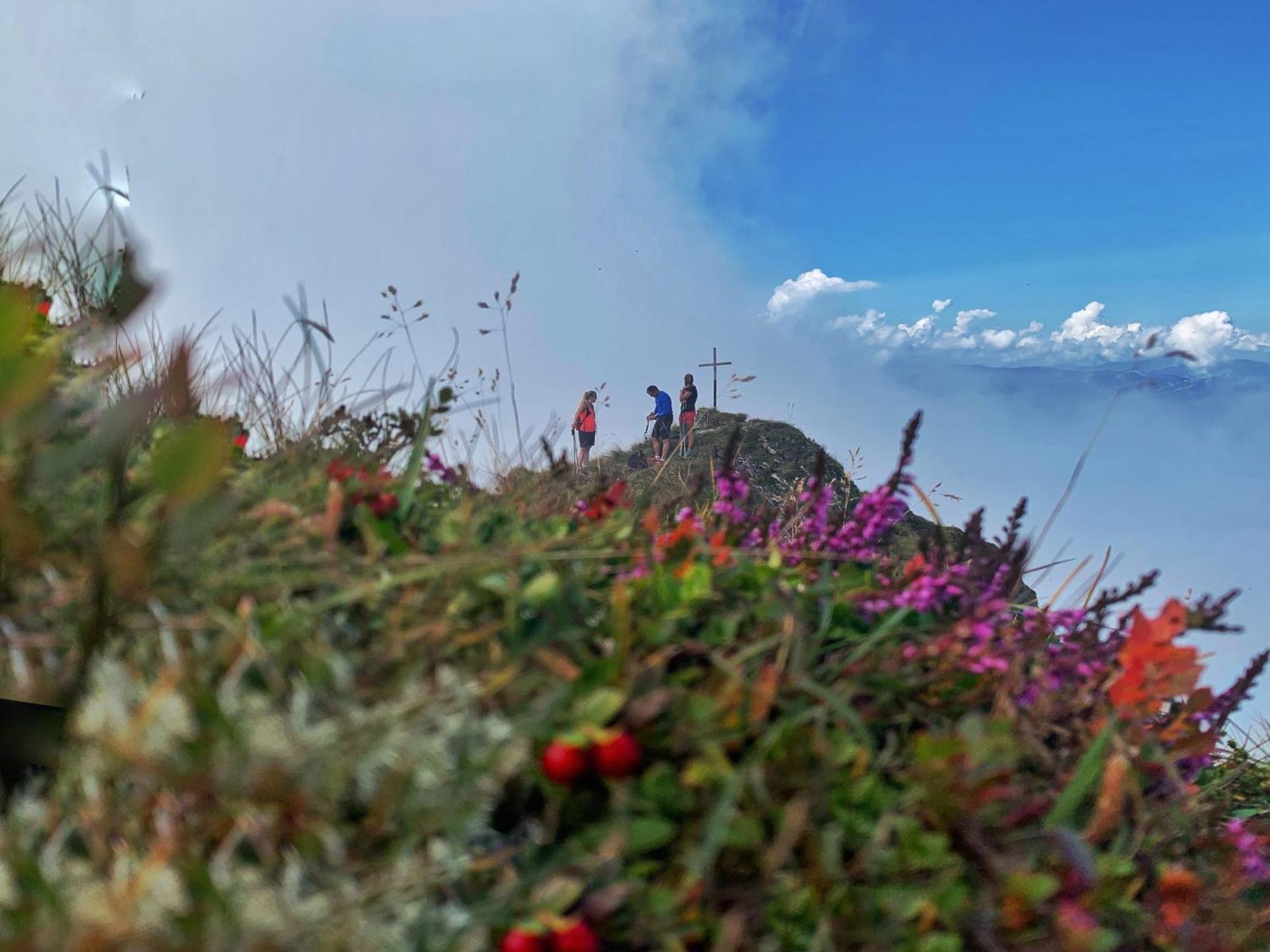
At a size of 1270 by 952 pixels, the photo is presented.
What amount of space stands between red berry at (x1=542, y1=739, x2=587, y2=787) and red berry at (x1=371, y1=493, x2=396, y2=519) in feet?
2.55

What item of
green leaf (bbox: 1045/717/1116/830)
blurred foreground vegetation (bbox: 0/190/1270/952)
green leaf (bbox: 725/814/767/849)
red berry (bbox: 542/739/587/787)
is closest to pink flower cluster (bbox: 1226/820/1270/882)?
blurred foreground vegetation (bbox: 0/190/1270/952)

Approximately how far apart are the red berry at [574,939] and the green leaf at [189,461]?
695mm

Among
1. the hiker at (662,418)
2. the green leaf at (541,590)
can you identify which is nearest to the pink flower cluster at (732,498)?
the green leaf at (541,590)

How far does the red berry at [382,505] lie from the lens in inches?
77.6

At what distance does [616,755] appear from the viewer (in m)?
1.35

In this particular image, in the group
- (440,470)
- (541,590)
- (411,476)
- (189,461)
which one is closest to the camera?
(189,461)

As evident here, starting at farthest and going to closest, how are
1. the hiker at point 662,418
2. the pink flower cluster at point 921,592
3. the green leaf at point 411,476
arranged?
the hiker at point 662,418 → the green leaf at point 411,476 → the pink flower cluster at point 921,592

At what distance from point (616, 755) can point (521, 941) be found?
0.84ft

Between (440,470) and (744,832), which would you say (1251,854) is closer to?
(744,832)

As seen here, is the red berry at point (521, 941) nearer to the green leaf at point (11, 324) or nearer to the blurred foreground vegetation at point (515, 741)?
the blurred foreground vegetation at point (515, 741)

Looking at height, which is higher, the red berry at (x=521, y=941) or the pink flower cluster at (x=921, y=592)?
the pink flower cluster at (x=921, y=592)

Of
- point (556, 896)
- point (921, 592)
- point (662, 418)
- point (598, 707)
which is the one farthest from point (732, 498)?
point (662, 418)

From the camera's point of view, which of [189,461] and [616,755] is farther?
[616,755]

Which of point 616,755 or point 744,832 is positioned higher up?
point 616,755
